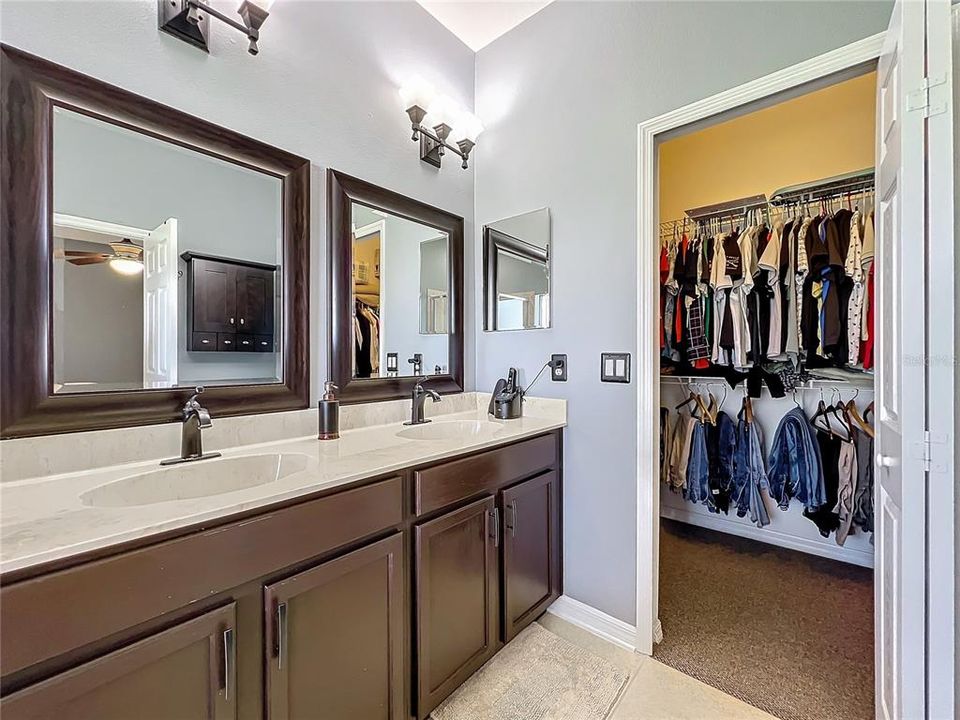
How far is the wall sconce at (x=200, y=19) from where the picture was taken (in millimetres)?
1263

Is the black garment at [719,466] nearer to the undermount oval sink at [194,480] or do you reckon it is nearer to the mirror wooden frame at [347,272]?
the mirror wooden frame at [347,272]

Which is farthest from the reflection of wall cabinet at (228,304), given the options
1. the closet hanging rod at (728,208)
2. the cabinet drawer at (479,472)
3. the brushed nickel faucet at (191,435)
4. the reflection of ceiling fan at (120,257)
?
the closet hanging rod at (728,208)

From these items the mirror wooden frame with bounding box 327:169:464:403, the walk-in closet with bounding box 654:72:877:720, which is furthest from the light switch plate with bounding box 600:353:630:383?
the walk-in closet with bounding box 654:72:877:720

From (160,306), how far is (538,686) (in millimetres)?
1829

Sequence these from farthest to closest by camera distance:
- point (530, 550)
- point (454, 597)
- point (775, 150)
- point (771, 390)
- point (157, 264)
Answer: point (775, 150), point (771, 390), point (530, 550), point (454, 597), point (157, 264)

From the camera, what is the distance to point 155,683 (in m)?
0.80

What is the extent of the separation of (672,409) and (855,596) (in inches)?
52.5

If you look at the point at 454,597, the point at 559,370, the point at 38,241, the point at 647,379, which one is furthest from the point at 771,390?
the point at 38,241

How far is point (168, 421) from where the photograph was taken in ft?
4.16

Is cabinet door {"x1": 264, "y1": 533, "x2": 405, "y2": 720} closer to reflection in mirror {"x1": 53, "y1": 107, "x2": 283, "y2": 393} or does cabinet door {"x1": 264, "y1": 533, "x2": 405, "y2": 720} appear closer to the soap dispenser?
the soap dispenser

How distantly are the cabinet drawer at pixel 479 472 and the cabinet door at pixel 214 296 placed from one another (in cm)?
85

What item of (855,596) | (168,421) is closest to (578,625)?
(855,596)

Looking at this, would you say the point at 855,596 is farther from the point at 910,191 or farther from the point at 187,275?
the point at 187,275

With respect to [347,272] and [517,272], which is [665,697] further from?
[347,272]
